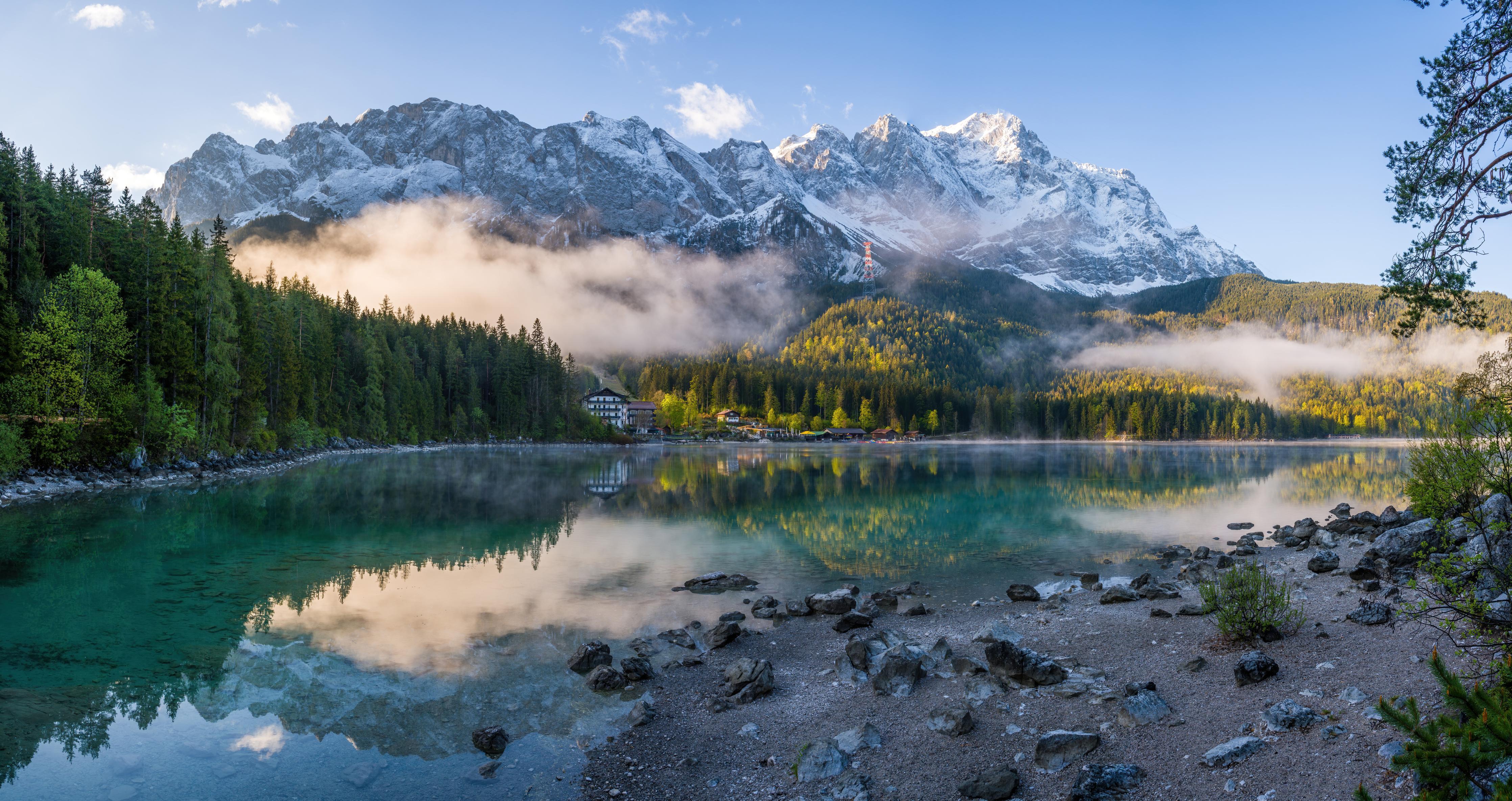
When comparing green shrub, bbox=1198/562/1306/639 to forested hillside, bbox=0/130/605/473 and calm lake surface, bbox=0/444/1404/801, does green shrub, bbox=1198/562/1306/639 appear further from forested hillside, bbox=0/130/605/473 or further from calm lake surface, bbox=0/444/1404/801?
forested hillside, bbox=0/130/605/473

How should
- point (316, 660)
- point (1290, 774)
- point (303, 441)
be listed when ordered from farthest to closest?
point (303, 441) < point (316, 660) < point (1290, 774)

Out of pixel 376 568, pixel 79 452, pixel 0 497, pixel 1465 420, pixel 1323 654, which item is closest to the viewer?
pixel 1323 654

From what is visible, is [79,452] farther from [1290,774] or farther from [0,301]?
[1290,774]

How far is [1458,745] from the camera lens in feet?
16.6

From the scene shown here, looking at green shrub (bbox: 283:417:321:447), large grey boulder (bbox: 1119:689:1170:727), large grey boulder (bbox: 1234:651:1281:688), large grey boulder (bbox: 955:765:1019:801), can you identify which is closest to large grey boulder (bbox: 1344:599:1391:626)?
large grey boulder (bbox: 1234:651:1281:688)

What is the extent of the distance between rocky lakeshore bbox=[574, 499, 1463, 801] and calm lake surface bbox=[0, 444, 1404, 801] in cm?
118

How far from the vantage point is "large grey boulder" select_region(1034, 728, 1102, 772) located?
842 centimetres

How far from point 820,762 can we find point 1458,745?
20.7 feet

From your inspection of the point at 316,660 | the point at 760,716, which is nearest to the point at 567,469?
the point at 316,660

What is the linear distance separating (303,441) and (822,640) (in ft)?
277

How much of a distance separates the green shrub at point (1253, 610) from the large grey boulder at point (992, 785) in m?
5.83

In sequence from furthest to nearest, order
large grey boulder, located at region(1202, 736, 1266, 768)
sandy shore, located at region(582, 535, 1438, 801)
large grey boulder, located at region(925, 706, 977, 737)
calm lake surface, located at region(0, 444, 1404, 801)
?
calm lake surface, located at region(0, 444, 1404, 801), large grey boulder, located at region(925, 706, 977, 737), large grey boulder, located at region(1202, 736, 1266, 768), sandy shore, located at region(582, 535, 1438, 801)

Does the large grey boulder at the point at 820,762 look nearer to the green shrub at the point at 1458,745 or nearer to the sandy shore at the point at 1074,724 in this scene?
the sandy shore at the point at 1074,724

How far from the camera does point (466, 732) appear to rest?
11.2 metres
